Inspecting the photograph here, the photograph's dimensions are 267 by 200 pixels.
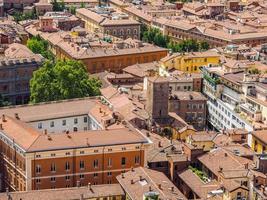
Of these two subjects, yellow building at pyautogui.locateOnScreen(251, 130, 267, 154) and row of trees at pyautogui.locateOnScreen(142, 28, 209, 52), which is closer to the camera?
yellow building at pyautogui.locateOnScreen(251, 130, 267, 154)

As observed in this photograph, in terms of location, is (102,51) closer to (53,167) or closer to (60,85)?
(60,85)

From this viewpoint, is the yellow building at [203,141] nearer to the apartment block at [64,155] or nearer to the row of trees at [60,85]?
the apartment block at [64,155]

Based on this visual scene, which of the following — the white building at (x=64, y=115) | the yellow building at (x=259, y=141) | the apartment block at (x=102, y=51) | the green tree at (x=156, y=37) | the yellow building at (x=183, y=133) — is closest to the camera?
the yellow building at (x=259, y=141)

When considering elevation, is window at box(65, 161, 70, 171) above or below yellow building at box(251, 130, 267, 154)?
above

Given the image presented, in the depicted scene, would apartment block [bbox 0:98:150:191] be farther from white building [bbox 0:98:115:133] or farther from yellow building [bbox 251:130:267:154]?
yellow building [bbox 251:130:267:154]

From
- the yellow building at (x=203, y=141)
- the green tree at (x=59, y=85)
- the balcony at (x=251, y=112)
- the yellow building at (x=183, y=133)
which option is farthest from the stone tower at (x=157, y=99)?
the green tree at (x=59, y=85)

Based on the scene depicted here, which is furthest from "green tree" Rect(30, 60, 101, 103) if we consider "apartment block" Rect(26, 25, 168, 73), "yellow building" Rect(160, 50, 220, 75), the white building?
"apartment block" Rect(26, 25, 168, 73)

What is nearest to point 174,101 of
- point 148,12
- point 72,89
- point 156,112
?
point 156,112
